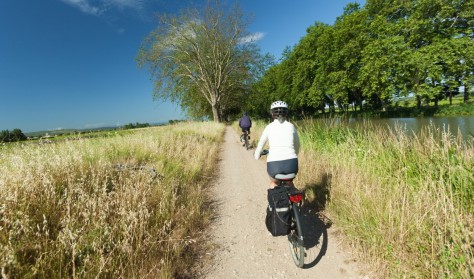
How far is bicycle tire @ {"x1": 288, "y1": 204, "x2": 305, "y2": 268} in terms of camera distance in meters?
2.76

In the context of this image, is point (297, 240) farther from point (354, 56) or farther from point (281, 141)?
point (354, 56)

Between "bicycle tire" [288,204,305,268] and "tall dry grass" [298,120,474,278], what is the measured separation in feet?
2.85

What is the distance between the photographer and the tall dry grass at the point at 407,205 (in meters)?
2.13

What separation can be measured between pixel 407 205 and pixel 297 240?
149 cm

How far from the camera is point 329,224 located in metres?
3.78

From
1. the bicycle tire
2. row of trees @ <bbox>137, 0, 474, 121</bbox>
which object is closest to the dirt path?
the bicycle tire

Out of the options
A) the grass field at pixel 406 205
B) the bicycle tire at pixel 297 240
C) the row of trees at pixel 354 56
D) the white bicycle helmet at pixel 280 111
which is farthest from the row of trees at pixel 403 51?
the bicycle tire at pixel 297 240

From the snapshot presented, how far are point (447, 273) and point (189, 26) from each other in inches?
1115

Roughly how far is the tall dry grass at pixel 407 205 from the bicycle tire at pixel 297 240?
2.85ft

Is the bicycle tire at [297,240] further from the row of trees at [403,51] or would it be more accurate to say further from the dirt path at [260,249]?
the row of trees at [403,51]

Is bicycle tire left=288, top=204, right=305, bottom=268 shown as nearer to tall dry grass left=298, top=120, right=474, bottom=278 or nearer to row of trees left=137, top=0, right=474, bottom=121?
tall dry grass left=298, top=120, right=474, bottom=278

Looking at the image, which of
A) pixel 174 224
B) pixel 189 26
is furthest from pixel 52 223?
pixel 189 26

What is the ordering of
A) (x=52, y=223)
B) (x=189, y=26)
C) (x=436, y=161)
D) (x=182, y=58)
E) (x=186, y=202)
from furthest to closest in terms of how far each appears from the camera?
1. (x=182, y=58)
2. (x=189, y=26)
3. (x=186, y=202)
4. (x=436, y=161)
5. (x=52, y=223)

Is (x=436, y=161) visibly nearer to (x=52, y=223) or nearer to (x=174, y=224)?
(x=174, y=224)
